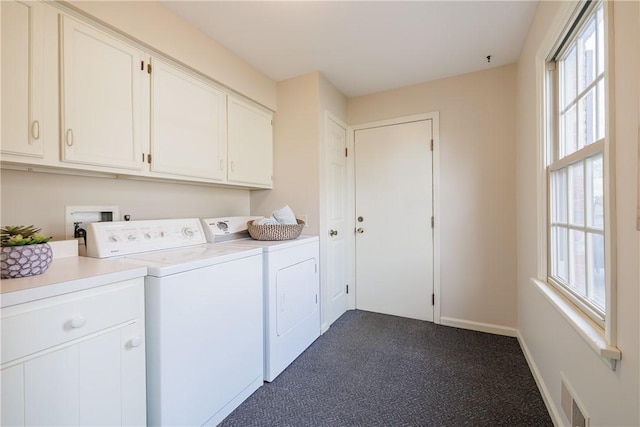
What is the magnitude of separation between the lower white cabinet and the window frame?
1.73 meters

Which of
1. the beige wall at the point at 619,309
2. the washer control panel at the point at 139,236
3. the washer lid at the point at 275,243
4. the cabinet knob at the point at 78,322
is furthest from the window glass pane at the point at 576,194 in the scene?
the washer control panel at the point at 139,236

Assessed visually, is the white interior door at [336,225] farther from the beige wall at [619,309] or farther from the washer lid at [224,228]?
the beige wall at [619,309]

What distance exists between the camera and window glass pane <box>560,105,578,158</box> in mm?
1365

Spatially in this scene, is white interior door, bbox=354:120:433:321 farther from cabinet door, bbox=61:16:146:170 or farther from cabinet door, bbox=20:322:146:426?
cabinet door, bbox=20:322:146:426

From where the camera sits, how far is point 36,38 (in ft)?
3.85

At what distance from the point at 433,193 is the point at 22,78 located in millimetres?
2786

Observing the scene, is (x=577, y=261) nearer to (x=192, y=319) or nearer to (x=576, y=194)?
(x=576, y=194)

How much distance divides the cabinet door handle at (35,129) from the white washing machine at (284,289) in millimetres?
1009

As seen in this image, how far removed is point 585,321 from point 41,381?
1963 millimetres

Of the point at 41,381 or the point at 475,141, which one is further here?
the point at 475,141

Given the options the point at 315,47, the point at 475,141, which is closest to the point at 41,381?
the point at 315,47

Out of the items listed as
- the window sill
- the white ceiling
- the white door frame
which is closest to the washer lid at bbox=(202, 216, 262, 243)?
the white door frame

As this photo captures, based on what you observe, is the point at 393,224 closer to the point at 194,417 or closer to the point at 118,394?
the point at 194,417

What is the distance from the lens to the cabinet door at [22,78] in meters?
1.09
